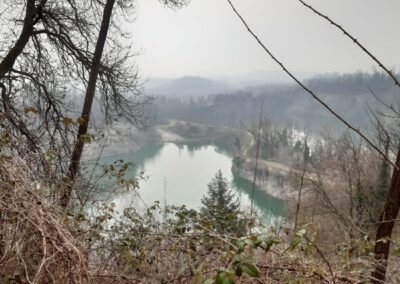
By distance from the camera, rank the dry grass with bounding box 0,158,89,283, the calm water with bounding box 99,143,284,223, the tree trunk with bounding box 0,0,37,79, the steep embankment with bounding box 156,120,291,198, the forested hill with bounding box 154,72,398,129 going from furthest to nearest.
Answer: the forested hill with bounding box 154,72,398,129, the steep embankment with bounding box 156,120,291,198, the calm water with bounding box 99,143,284,223, the tree trunk with bounding box 0,0,37,79, the dry grass with bounding box 0,158,89,283

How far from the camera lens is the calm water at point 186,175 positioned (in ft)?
143

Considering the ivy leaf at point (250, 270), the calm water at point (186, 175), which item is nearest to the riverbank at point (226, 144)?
the calm water at point (186, 175)

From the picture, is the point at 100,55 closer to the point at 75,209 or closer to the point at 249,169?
the point at 75,209

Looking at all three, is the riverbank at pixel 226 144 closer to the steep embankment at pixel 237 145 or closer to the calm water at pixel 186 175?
the steep embankment at pixel 237 145

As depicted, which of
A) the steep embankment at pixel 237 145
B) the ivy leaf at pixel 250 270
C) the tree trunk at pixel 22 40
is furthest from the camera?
the steep embankment at pixel 237 145

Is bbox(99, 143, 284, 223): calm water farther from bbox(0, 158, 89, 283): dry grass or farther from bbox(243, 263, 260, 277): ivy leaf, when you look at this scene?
bbox(243, 263, 260, 277): ivy leaf

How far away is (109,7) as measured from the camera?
6.23m

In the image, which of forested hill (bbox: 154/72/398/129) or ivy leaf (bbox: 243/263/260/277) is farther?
forested hill (bbox: 154/72/398/129)

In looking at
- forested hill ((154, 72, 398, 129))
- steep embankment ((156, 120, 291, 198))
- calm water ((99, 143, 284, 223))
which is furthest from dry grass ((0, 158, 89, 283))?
forested hill ((154, 72, 398, 129))

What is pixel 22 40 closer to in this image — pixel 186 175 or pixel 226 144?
pixel 186 175

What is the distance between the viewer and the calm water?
143 ft

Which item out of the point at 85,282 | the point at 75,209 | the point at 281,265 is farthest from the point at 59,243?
the point at 75,209

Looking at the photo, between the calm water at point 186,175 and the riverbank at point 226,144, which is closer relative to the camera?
the calm water at point 186,175

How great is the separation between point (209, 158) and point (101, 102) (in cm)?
7549
